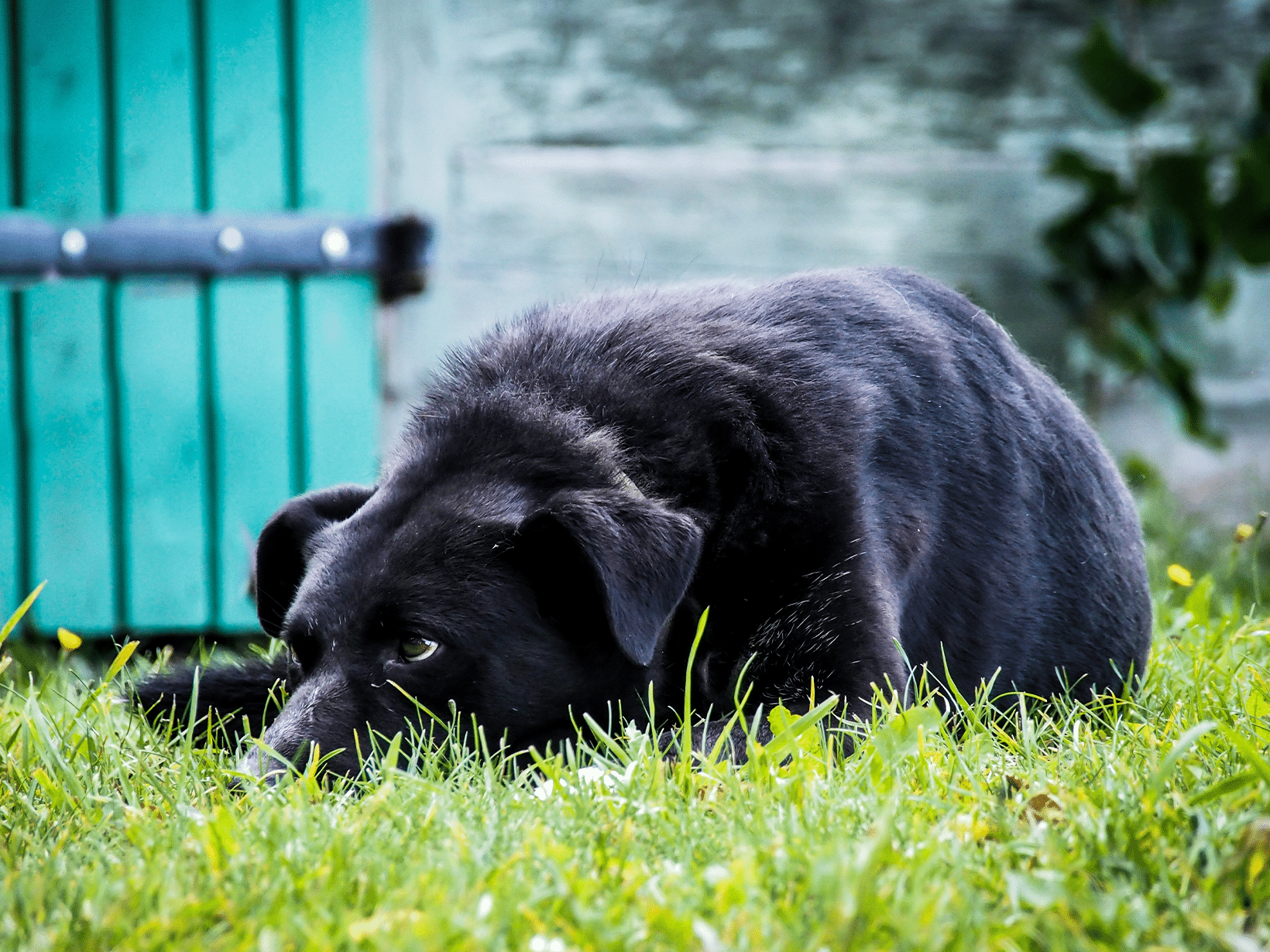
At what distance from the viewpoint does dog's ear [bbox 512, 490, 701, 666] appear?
1.97m

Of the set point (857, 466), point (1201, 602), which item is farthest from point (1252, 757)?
point (1201, 602)

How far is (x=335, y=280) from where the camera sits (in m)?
4.12

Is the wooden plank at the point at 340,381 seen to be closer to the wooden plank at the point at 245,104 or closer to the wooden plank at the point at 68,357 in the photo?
the wooden plank at the point at 245,104

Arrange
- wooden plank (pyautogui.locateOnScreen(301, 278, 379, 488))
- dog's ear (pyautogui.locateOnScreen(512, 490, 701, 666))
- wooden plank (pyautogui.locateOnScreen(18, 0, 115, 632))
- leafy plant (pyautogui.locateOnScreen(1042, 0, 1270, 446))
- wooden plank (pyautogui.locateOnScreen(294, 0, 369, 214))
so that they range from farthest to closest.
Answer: leafy plant (pyautogui.locateOnScreen(1042, 0, 1270, 446)) → wooden plank (pyautogui.locateOnScreen(301, 278, 379, 488)) → wooden plank (pyautogui.locateOnScreen(294, 0, 369, 214)) → wooden plank (pyautogui.locateOnScreen(18, 0, 115, 632)) → dog's ear (pyautogui.locateOnScreen(512, 490, 701, 666))

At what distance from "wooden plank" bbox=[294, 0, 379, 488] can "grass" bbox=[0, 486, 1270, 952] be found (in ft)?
6.76

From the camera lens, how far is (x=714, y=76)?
4930mm

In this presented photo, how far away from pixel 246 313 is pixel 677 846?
2987mm

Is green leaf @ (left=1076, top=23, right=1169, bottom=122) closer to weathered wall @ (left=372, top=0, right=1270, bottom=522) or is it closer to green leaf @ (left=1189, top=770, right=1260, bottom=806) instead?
weathered wall @ (left=372, top=0, right=1270, bottom=522)

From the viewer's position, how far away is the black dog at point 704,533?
82.3 inches

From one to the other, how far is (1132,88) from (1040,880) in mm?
4213

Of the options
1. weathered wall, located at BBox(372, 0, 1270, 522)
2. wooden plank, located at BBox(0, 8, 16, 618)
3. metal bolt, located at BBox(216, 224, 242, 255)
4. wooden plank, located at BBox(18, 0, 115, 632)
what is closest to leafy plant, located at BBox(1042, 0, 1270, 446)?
weathered wall, located at BBox(372, 0, 1270, 522)

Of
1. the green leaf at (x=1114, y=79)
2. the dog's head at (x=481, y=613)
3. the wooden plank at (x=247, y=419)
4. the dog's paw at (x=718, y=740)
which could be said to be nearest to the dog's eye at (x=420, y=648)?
the dog's head at (x=481, y=613)

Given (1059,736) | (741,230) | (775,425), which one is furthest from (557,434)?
(741,230)

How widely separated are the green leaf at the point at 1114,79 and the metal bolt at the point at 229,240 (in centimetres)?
332
